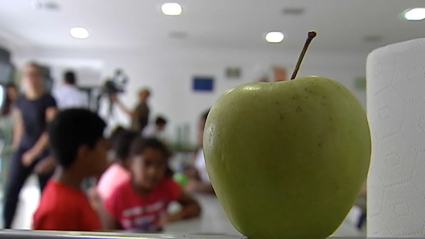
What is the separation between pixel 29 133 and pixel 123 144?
1.79 ft

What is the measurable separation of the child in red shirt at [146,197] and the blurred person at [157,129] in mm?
138

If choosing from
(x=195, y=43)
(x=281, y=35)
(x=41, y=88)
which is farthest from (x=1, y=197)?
(x=41, y=88)

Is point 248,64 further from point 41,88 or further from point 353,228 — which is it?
point 41,88

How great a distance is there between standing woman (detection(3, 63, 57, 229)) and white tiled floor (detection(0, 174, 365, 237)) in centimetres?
2

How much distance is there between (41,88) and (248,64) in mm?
846

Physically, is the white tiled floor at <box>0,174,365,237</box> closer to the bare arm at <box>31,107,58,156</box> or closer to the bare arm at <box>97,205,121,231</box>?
the bare arm at <box>31,107,58,156</box>

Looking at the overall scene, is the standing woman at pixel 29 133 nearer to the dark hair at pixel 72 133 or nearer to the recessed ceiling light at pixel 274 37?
the dark hair at pixel 72 133

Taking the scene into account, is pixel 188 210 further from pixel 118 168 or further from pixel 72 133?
pixel 72 133

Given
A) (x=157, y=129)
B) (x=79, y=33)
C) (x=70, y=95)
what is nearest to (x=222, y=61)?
(x=79, y=33)

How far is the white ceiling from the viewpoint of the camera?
38 centimetres

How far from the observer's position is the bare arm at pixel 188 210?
1.24 metres

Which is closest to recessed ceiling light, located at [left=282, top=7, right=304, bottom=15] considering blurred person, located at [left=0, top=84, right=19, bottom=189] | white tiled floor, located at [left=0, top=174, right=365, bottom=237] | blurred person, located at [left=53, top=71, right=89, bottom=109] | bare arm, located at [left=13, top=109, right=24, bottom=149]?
white tiled floor, located at [left=0, top=174, right=365, bottom=237]

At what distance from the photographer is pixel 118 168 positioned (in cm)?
144

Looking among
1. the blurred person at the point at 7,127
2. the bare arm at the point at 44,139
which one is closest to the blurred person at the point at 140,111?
the bare arm at the point at 44,139
